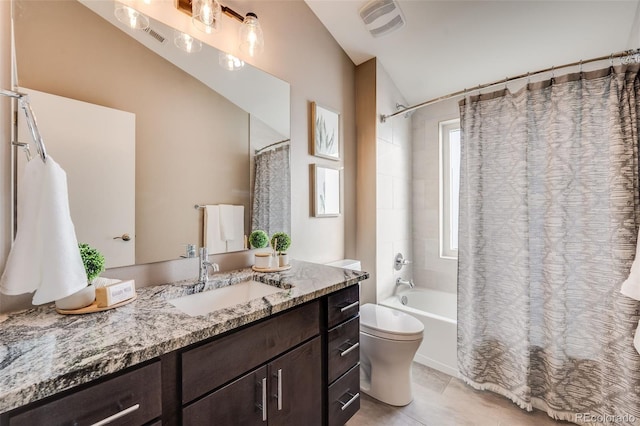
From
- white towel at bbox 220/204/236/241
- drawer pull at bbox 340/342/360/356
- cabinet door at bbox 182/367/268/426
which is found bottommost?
drawer pull at bbox 340/342/360/356

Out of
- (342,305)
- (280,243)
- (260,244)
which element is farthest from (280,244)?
(342,305)

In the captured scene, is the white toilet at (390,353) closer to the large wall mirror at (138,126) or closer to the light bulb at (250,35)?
the large wall mirror at (138,126)

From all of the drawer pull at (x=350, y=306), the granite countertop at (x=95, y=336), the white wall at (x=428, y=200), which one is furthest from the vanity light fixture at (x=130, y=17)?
the white wall at (x=428, y=200)

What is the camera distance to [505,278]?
1839 mm

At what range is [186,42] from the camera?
4.45ft

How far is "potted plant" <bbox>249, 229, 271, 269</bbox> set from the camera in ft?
5.03

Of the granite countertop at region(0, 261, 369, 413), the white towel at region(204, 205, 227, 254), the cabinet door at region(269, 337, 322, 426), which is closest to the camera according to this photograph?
the granite countertop at region(0, 261, 369, 413)

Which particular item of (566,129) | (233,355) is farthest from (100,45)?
(566,129)

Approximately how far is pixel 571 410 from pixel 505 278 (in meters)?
0.80

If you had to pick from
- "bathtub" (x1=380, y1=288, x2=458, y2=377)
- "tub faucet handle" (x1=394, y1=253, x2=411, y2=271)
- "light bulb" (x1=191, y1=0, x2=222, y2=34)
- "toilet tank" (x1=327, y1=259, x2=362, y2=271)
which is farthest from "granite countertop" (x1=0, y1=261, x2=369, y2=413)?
"tub faucet handle" (x1=394, y1=253, x2=411, y2=271)

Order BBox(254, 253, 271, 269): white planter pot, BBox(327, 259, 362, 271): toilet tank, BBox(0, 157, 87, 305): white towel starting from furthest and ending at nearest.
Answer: BBox(327, 259, 362, 271): toilet tank < BBox(254, 253, 271, 269): white planter pot < BBox(0, 157, 87, 305): white towel

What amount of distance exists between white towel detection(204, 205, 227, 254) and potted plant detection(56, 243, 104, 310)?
51cm

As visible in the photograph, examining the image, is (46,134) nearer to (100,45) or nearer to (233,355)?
(100,45)

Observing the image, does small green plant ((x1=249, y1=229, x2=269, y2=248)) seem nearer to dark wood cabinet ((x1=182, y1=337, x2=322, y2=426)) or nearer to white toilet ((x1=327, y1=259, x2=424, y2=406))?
dark wood cabinet ((x1=182, y1=337, x2=322, y2=426))
